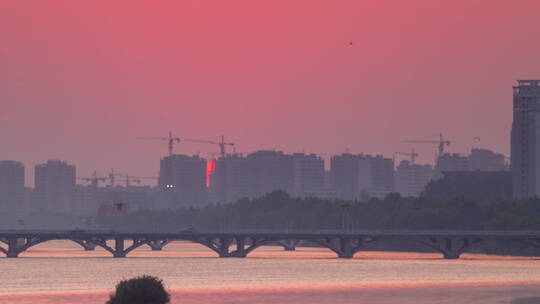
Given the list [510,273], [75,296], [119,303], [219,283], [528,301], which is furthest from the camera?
[510,273]

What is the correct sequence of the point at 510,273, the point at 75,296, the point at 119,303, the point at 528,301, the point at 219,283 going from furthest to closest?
the point at 510,273, the point at 219,283, the point at 75,296, the point at 528,301, the point at 119,303

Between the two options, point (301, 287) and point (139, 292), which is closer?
point (139, 292)

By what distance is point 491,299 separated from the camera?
141250 millimetres

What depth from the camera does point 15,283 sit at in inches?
7047

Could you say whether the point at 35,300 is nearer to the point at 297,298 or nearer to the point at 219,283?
the point at 297,298

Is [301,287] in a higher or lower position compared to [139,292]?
lower

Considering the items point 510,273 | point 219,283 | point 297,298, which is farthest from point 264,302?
point 510,273

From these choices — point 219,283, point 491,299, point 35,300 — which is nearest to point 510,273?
point 219,283

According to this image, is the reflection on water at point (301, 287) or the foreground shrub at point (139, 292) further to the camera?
the reflection on water at point (301, 287)

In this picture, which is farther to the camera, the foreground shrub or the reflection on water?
the reflection on water

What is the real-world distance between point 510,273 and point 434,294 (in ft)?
168

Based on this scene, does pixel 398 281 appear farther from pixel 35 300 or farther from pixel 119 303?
pixel 119 303

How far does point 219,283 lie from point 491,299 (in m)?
43.3

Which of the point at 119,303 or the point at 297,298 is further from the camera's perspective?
the point at 297,298
